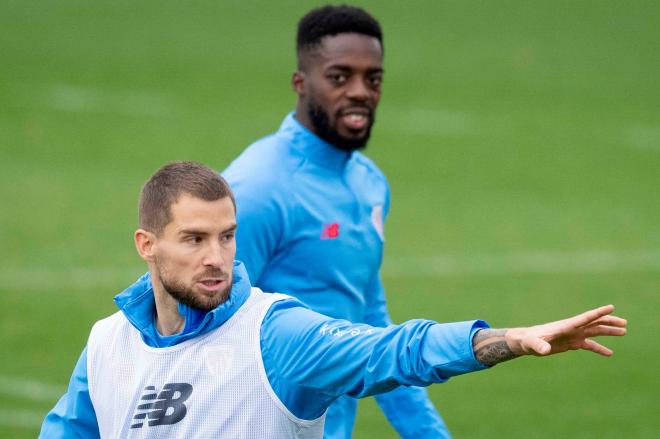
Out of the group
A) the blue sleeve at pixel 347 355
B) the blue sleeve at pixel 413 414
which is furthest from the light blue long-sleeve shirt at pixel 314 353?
the blue sleeve at pixel 413 414

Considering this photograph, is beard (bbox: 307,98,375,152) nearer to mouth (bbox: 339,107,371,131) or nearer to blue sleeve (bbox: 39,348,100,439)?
mouth (bbox: 339,107,371,131)

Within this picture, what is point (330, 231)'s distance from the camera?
20.6 ft

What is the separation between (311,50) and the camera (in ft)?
22.4

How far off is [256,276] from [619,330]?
81.7 inches

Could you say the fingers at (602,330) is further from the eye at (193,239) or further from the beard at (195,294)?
the eye at (193,239)

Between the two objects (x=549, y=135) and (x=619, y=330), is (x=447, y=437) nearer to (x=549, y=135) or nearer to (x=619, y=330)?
(x=619, y=330)

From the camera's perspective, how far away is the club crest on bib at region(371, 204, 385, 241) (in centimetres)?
658

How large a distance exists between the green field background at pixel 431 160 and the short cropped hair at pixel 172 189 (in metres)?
4.73

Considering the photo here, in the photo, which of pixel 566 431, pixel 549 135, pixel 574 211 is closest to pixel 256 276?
pixel 566 431

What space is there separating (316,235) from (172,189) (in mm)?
1473

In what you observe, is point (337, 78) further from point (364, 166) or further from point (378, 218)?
point (378, 218)

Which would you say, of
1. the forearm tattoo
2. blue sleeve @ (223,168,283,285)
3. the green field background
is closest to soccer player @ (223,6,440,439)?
blue sleeve @ (223,168,283,285)

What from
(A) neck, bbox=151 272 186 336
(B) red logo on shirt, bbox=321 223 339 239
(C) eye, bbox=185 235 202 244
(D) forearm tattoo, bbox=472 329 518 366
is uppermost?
(B) red logo on shirt, bbox=321 223 339 239

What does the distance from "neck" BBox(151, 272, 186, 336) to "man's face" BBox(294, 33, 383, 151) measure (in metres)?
1.81
